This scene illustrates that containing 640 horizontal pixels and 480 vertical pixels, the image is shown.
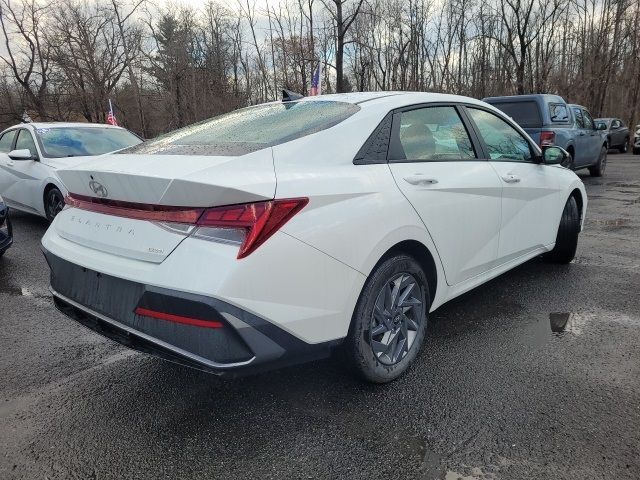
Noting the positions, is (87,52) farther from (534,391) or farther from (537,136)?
(534,391)

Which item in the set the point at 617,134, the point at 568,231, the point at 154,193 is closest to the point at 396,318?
the point at 154,193

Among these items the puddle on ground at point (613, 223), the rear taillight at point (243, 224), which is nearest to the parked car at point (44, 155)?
the rear taillight at point (243, 224)

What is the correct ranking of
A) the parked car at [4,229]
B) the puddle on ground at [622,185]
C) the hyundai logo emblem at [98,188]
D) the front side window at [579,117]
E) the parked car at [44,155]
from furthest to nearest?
the puddle on ground at [622,185] < the front side window at [579,117] < the parked car at [44,155] < the parked car at [4,229] < the hyundai logo emblem at [98,188]

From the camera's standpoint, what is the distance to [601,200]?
30.8ft

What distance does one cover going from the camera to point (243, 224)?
1962mm

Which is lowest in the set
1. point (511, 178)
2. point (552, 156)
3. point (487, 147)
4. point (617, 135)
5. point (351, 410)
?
point (351, 410)

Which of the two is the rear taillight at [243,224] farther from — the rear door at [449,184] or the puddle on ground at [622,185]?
the puddle on ground at [622,185]

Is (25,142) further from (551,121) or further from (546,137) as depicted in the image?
(551,121)

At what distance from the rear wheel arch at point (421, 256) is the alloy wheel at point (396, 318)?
133mm

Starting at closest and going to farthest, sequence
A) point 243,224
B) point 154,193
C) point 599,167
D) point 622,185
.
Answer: point 243,224, point 154,193, point 622,185, point 599,167

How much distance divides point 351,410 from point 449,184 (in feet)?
4.71

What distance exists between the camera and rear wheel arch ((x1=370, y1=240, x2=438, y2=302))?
2586 millimetres

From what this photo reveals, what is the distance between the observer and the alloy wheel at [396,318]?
2.59 meters

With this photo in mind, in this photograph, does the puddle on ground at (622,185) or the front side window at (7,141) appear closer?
the front side window at (7,141)
